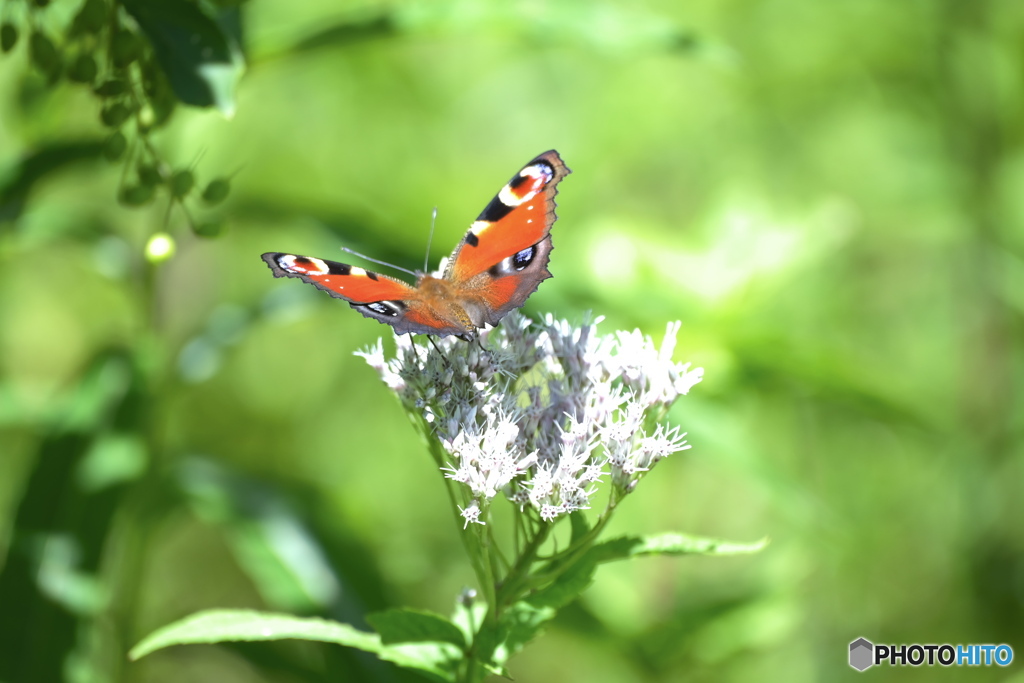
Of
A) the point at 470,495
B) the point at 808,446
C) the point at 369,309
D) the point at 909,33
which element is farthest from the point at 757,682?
the point at 909,33

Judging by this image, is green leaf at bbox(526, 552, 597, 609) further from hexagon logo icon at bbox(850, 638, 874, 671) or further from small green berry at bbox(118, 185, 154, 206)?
hexagon logo icon at bbox(850, 638, 874, 671)

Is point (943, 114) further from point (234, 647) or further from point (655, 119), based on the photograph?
point (234, 647)

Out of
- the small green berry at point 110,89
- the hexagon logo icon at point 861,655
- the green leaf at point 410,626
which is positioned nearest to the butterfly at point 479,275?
the small green berry at point 110,89

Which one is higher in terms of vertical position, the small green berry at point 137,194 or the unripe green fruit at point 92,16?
the unripe green fruit at point 92,16

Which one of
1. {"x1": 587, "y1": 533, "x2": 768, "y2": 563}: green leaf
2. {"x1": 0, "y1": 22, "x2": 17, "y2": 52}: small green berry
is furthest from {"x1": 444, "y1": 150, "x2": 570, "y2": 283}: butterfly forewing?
{"x1": 0, "y1": 22, "x2": 17, "y2": 52}: small green berry

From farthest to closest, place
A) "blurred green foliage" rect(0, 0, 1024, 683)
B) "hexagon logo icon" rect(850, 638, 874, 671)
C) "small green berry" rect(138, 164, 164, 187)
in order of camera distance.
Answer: "hexagon logo icon" rect(850, 638, 874, 671) → "blurred green foliage" rect(0, 0, 1024, 683) → "small green berry" rect(138, 164, 164, 187)

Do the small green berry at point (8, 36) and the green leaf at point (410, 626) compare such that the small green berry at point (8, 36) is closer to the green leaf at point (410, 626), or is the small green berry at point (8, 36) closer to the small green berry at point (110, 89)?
the small green berry at point (110, 89)

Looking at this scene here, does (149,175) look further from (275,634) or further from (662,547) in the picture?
(662,547)
